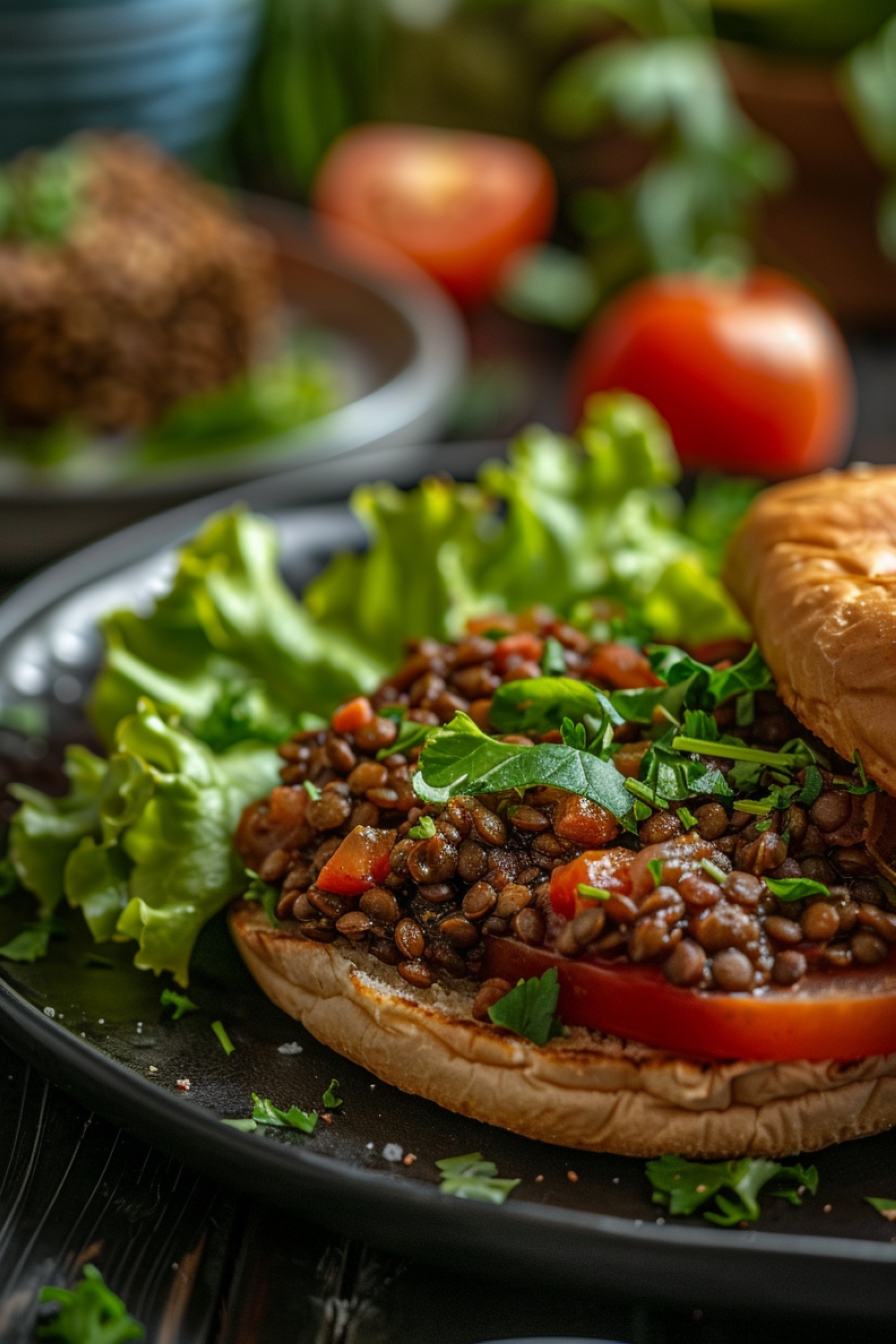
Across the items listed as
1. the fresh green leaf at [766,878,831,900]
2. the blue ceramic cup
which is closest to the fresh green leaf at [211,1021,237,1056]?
the fresh green leaf at [766,878,831,900]

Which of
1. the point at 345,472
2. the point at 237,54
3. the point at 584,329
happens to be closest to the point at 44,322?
the point at 345,472

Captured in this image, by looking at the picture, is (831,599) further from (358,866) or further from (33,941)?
(33,941)

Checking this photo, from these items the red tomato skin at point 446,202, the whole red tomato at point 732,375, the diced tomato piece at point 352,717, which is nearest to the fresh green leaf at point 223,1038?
the diced tomato piece at point 352,717

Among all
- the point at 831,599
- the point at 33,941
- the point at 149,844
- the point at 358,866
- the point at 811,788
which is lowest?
the point at 33,941

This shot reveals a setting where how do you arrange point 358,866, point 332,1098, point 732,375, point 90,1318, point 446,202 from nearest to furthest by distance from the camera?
point 90,1318 → point 332,1098 → point 358,866 → point 732,375 → point 446,202

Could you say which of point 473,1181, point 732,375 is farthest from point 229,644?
point 732,375

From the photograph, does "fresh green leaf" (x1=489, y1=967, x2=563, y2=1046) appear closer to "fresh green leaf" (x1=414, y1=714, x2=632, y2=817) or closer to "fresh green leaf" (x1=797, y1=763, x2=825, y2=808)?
"fresh green leaf" (x1=414, y1=714, x2=632, y2=817)

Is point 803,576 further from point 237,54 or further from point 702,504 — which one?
point 237,54
